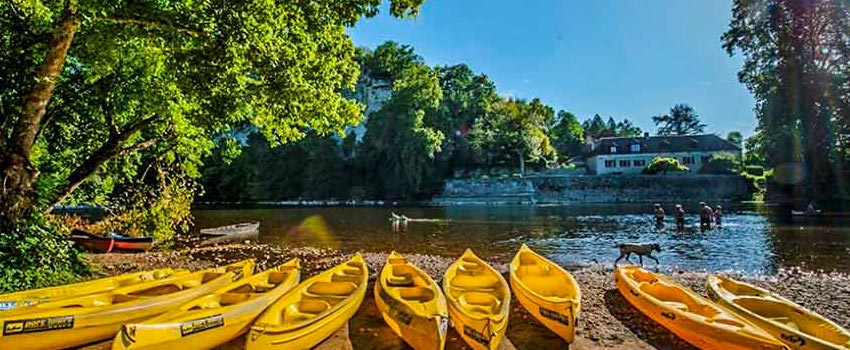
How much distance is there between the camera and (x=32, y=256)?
8.59m

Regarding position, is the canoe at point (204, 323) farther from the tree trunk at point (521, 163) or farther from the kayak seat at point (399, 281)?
the tree trunk at point (521, 163)

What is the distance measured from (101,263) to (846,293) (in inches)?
747

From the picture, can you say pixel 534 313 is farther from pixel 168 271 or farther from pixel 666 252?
pixel 666 252

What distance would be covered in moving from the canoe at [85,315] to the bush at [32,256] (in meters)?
2.64

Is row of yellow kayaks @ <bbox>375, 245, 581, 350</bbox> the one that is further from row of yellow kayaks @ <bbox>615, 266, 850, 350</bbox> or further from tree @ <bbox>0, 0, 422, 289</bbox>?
tree @ <bbox>0, 0, 422, 289</bbox>

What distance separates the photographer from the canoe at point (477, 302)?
17.5ft

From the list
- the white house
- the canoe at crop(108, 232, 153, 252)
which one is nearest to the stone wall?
the white house

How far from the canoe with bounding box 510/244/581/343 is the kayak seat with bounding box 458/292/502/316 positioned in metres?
0.67

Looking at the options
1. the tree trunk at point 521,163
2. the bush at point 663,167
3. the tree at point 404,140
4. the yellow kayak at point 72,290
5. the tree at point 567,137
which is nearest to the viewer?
the yellow kayak at point 72,290

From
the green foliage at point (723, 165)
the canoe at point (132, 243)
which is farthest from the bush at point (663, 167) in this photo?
the canoe at point (132, 243)

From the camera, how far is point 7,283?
7.93 metres

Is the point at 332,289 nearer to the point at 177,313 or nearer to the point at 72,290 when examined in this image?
the point at 177,313

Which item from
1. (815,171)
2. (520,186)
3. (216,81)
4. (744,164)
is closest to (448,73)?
(520,186)

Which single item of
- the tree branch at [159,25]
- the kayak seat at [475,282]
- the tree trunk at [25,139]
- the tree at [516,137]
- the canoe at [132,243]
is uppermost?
the tree at [516,137]
